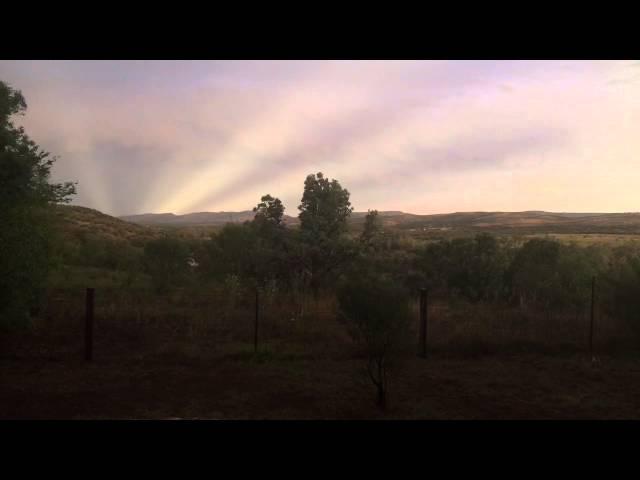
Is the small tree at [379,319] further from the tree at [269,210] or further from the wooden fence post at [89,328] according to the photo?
the tree at [269,210]

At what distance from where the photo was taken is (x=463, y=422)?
1192 mm

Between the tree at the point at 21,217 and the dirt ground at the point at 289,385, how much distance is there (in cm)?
101

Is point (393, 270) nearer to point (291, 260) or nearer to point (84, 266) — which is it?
point (291, 260)

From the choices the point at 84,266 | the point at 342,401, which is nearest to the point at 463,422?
the point at 342,401

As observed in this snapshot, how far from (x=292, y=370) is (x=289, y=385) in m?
0.71

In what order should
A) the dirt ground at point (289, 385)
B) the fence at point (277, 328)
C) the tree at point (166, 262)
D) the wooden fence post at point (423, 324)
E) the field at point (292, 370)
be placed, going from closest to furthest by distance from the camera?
the dirt ground at point (289, 385)
the field at point (292, 370)
the wooden fence post at point (423, 324)
the fence at point (277, 328)
the tree at point (166, 262)

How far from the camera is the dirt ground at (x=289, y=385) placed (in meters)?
5.85

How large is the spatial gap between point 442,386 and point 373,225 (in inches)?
381

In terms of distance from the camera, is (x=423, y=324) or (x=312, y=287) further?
(x=312, y=287)

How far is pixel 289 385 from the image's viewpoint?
6.85 meters

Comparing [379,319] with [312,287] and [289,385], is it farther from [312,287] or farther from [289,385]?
[312,287]

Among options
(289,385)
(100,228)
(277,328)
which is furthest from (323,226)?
(100,228)

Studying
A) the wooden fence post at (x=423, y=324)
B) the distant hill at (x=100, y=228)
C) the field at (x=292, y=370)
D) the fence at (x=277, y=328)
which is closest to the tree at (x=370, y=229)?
the fence at (x=277, y=328)

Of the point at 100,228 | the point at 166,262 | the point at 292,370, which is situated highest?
the point at 100,228
